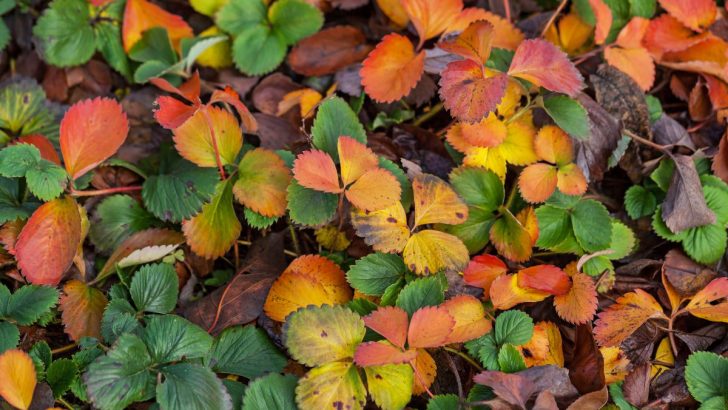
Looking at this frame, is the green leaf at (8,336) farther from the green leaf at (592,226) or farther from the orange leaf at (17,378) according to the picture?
the green leaf at (592,226)

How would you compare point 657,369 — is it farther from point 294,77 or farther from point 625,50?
point 294,77

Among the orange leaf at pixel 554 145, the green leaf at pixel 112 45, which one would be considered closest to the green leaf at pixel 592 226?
the orange leaf at pixel 554 145

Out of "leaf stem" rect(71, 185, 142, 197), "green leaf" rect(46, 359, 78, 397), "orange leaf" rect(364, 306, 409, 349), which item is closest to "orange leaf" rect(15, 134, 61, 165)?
"leaf stem" rect(71, 185, 142, 197)

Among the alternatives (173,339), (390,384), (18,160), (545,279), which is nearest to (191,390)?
(173,339)

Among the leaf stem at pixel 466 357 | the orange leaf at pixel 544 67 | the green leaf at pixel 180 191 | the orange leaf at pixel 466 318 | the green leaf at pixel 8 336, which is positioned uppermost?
the orange leaf at pixel 544 67

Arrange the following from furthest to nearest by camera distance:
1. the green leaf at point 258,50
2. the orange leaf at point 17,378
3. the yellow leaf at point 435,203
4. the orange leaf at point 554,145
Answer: the green leaf at point 258,50 → the orange leaf at point 554,145 → the yellow leaf at point 435,203 → the orange leaf at point 17,378

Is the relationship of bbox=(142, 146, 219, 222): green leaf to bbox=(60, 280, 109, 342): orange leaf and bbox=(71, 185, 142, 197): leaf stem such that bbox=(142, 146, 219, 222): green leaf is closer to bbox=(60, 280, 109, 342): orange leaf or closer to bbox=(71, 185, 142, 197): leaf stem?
bbox=(71, 185, 142, 197): leaf stem
